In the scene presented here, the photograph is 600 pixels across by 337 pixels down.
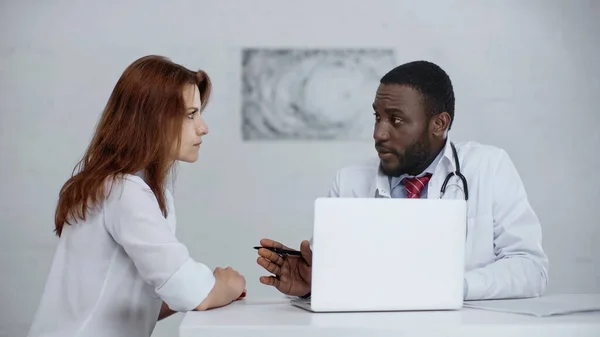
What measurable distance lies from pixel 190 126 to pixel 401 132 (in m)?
0.77

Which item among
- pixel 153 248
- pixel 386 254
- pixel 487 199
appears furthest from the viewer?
pixel 487 199

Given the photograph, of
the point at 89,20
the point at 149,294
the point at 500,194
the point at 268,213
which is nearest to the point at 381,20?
the point at 268,213

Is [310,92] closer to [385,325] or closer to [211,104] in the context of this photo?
[211,104]

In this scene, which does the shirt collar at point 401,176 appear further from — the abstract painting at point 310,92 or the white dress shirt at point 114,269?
the abstract painting at point 310,92

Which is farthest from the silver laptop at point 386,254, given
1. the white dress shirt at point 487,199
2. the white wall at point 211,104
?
the white wall at point 211,104

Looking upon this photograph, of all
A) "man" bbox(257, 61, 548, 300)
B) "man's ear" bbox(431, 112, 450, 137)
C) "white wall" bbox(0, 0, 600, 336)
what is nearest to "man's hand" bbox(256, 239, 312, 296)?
"man" bbox(257, 61, 548, 300)

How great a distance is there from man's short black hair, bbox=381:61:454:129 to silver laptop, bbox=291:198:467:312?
0.98 meters

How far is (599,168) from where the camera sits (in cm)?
391

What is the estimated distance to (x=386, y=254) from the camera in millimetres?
1489

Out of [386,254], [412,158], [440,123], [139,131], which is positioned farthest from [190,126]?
[440,123]

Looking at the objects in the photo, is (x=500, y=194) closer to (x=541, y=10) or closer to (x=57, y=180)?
(x=541, y=10)

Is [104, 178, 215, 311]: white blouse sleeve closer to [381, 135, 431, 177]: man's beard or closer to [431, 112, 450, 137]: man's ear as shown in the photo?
[381, 135, 431, 177]: man's beard

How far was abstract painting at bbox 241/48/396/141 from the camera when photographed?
381cm

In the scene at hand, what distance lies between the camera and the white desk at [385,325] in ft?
4.32
